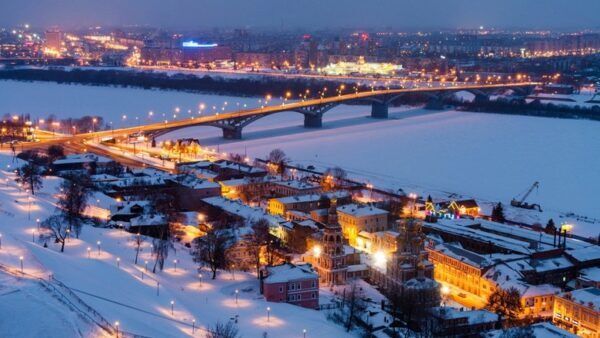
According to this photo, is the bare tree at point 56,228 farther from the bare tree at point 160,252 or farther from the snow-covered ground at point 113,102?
the snow-covered ground at point 113,102

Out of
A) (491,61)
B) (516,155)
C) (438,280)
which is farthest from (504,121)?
(491,61)

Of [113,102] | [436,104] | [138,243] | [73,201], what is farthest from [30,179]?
[436,104]

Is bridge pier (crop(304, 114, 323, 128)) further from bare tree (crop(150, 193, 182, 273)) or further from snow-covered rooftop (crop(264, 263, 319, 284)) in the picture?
snow-covered rooftop (crop(264, 263, 319, 284))

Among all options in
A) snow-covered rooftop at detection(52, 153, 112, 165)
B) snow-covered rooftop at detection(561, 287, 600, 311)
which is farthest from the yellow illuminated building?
snow-covered rooftop at detection(52, 153, 112, 165)

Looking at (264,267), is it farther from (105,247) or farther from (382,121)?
(382,121)

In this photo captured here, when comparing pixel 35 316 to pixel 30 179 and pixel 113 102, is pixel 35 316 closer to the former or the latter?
pixel 30 179

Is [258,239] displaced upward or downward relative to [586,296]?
upward
